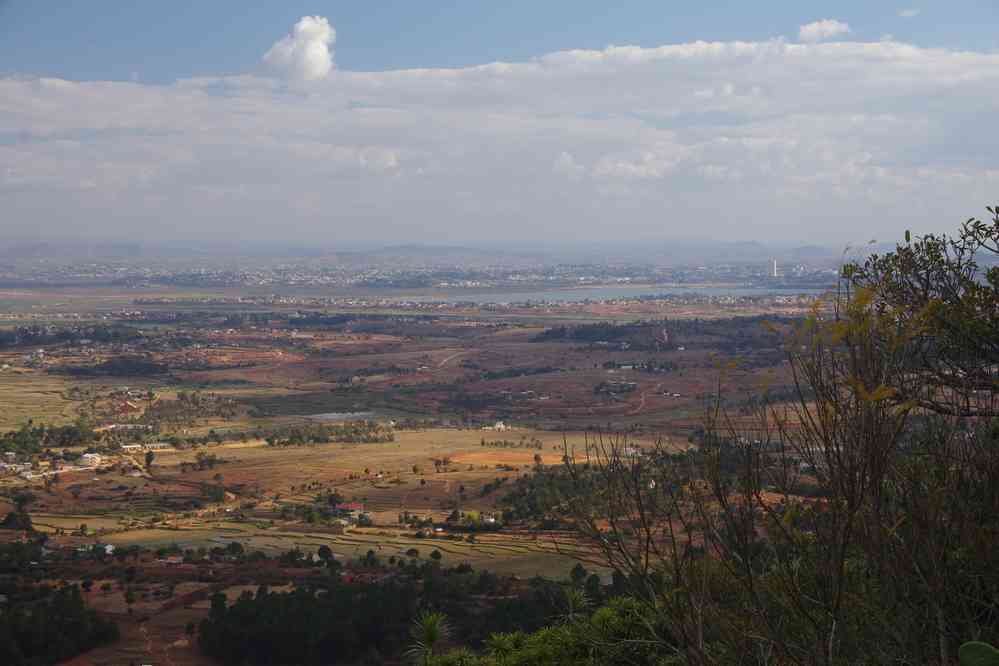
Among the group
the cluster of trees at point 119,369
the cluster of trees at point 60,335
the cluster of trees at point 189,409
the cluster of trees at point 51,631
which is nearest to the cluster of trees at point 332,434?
the cluster of trees at point 189,409

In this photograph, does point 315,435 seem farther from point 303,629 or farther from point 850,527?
point 850,527

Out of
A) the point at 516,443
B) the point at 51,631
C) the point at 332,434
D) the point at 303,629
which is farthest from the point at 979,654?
the point at 332,434

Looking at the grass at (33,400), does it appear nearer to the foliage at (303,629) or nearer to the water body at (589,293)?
Answer: the foliage at (303,629)

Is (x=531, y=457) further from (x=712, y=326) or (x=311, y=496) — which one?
(x=712, y=326)

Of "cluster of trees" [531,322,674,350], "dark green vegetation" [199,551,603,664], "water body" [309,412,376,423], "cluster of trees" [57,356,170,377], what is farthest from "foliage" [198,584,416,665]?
"cluster of trees" [531,322,674,350]

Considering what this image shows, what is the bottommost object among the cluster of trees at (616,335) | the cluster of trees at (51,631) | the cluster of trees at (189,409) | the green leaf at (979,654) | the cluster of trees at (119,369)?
the cluster of trees at (189,409)

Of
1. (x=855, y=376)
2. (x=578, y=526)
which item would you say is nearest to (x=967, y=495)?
(x=855, y=376)
